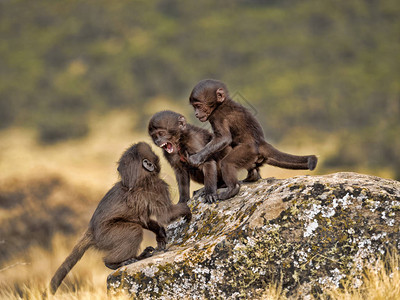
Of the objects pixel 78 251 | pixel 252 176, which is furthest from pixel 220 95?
pixel 78 251

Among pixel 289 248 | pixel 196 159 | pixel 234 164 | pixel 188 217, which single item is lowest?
pixel 289 248

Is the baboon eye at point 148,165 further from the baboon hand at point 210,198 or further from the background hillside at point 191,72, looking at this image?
the background hillside at point 191,72

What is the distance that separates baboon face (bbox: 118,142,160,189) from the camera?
5.95m

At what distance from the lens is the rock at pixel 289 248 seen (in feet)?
15.0

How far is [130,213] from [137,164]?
55cm

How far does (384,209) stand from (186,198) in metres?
2.94

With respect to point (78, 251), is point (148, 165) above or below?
above

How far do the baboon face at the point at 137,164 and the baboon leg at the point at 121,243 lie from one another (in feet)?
1.58

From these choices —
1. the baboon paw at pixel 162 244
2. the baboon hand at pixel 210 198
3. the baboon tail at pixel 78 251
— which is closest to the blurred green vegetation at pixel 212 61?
the baboon hand at pixel 210 198

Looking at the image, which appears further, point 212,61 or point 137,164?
point 212,61

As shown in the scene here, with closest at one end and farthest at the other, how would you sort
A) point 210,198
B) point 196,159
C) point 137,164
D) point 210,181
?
point 137,164, point 210,198, point 210,181, point 196,159

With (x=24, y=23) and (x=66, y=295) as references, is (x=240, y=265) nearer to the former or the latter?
(x=66, y=295)

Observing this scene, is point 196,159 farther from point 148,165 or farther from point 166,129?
point 148,165

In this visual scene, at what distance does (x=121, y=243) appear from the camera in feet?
18.7
